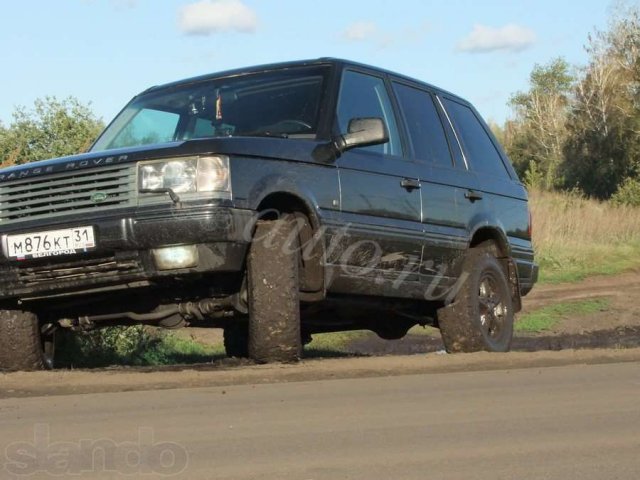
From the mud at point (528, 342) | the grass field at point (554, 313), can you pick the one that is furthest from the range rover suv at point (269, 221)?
the grass field at point (554, 313)

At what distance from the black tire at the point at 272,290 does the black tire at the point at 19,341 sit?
4.95ft

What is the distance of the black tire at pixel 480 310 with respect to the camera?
797 centimetres

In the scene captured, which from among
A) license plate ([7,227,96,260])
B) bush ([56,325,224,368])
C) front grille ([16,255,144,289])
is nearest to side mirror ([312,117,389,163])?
front grille ([16,255,144,289])

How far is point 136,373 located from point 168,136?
6.38ft

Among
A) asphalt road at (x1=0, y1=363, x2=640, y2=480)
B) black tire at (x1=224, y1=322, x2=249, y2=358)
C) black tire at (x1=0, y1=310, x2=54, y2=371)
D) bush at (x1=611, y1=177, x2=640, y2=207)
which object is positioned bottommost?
asphalt road at (x1=0, y1=363, x2=640, y2=480)

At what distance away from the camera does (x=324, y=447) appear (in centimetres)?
387

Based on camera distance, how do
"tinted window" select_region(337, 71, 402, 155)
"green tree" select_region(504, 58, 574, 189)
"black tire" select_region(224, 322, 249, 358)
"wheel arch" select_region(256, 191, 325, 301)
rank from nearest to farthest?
"wheel arch" select_region(256, 191, 325, 301)
"tinted window" select_region(337, 71, 402, 155)
"black tire" select_region(224, 322, 249, 358)
"green tree" select_region(504, 58, 574, 189)

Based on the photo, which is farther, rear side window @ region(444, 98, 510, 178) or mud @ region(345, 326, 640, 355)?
mud @ region(345, 326, 640, 355)

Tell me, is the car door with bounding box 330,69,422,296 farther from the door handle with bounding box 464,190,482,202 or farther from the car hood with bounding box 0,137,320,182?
the door handle with bounding box 464,190,482,202

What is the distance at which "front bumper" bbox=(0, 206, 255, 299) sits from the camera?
590cm

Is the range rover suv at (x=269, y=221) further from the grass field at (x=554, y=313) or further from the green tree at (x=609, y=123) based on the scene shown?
the green tree at (x=609, y=123)

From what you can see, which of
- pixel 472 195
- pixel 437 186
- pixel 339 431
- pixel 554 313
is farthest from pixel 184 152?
pixel 554 313

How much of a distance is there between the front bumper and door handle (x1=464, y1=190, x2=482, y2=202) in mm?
2647

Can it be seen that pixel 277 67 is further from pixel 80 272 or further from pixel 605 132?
pixel 605 132
